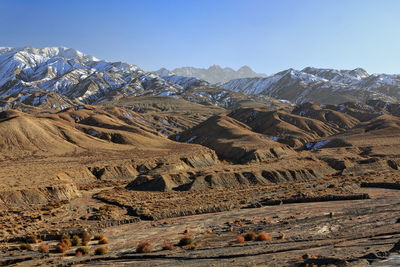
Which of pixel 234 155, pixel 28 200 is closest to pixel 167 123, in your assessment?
pixel 234 155

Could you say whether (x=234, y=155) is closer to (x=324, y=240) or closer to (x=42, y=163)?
(x=42, y=163)

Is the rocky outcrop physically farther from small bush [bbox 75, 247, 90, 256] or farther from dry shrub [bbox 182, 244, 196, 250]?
dry shrub [bbox 182, 244, 196, 250]

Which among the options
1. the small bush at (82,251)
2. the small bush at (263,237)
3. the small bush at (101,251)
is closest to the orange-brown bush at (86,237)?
the small bush at (82,251)

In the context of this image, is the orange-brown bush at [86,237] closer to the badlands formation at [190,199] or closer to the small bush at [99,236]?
the badlands formation at [190,199]

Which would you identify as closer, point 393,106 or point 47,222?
point 47,222

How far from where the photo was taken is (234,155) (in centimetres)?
10156

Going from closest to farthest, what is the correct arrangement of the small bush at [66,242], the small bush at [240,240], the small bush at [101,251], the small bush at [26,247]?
the small bush at [101,251] → the small bush at [240,240] → the small bush at [26,247] → the small bush at [66,242]

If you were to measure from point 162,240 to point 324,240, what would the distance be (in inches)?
549

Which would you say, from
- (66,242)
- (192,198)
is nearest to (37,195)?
(192,198)

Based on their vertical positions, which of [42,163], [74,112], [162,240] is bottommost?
[162,240]

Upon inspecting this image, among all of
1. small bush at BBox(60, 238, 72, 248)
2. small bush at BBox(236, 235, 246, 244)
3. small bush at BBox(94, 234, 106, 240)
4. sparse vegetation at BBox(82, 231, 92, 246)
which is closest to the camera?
small bush at BBox(236, 235, 246, 244)

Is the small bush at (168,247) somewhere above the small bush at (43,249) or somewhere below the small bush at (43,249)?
below

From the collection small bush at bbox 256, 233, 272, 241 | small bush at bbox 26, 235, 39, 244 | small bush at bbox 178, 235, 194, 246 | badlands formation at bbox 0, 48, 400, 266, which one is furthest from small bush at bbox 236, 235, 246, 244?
small bush at bbox 26, 235, 39, 244

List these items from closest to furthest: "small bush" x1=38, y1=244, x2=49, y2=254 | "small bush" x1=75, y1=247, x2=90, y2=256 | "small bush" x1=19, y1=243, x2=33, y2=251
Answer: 1. "small bush" x1=75, y1=247, x2=90, y2=256
2. "small bush" x1=38, y1=244, x2=49, y2=254
3. "small bush" x1=19, y1=243, x2=33, y2=251
